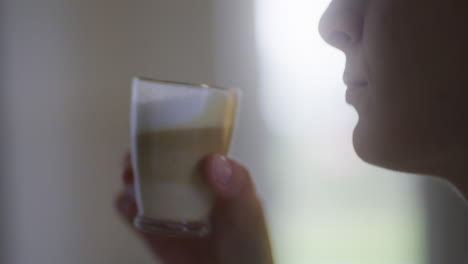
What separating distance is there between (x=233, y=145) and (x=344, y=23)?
252 mm

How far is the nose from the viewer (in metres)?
0.35

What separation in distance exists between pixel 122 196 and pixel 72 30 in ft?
0.93

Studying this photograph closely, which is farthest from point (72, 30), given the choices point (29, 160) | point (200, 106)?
point (200, 106)

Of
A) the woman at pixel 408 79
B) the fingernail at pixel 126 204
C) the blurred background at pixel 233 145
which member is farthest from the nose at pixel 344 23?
the fingernail at pixel 126 204

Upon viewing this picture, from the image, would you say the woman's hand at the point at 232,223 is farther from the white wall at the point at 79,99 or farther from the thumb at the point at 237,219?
the white wall at the point at 79,99

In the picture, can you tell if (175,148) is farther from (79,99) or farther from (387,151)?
(79,99)

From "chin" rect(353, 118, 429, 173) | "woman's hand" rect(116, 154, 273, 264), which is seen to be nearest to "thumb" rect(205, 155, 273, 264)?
"woman's hand" rect(116, 154, 273, 264)

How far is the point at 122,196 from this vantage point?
1.78 ft

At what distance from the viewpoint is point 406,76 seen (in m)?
0.33

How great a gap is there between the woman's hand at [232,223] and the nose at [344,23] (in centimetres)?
17

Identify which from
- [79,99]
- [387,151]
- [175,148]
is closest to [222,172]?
[175,148]

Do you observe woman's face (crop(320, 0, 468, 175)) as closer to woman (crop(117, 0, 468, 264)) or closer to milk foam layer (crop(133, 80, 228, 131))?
woman (crop(117, 0, 468, 264))

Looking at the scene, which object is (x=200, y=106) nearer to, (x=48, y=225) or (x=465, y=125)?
(x=465, y=125)

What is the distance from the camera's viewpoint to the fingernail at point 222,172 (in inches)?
16.2
